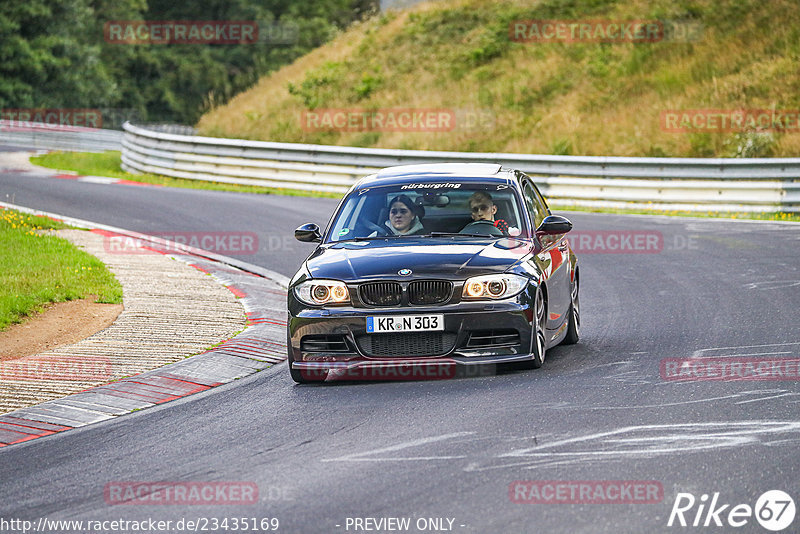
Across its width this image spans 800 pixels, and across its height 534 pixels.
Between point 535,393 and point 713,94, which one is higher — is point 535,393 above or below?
below

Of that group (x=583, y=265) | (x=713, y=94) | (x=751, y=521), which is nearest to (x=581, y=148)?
(x=713, y=94)

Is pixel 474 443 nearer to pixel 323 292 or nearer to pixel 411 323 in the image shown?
pixel 411 323

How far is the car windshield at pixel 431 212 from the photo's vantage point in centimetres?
993

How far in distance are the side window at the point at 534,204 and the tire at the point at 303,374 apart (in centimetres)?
227

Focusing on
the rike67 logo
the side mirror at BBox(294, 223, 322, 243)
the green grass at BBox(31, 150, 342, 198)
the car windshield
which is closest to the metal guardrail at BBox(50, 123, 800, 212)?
the green grass at BBox(31, 150, 342, 198)

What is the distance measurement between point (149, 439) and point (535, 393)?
2642 millimetres

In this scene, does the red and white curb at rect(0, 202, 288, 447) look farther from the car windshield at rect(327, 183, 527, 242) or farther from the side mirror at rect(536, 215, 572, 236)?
the side mirror at rect(536, 215, 572, 236)

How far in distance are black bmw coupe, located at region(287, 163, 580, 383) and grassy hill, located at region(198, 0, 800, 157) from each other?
660 inches

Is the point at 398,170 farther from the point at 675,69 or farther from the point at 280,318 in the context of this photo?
the point at 675,69

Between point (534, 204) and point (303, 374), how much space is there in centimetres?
291

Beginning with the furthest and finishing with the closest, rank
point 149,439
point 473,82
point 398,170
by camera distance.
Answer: point 473,82
point 398,170
point 149,439

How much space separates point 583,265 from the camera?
1591 centimetres

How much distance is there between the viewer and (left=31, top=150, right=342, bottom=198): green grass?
89.0 feet

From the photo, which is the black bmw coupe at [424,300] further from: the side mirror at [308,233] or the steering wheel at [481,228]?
the side mirror at [308,233]
